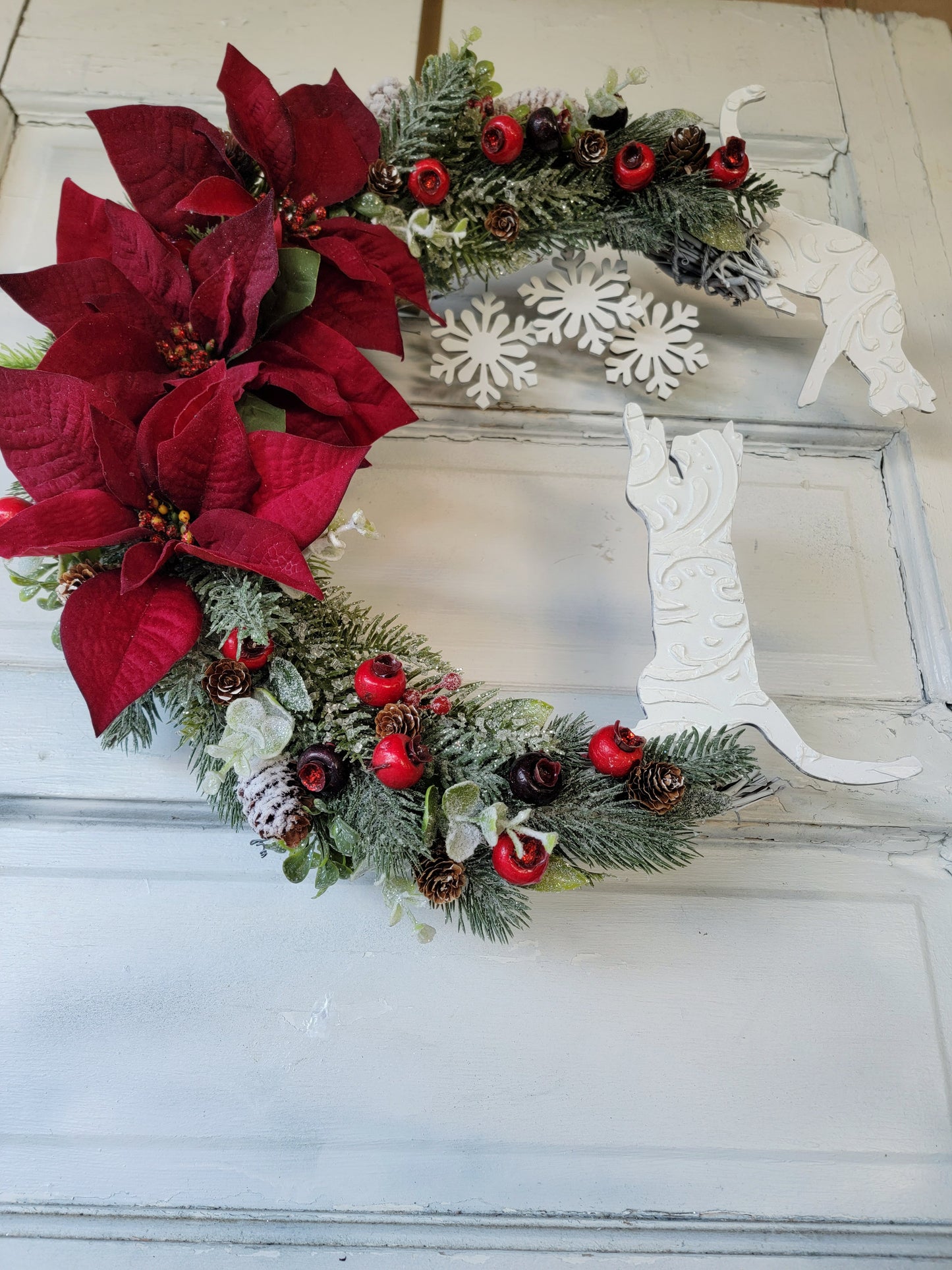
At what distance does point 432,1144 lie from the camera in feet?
2.18

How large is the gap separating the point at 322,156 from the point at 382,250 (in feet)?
0.34

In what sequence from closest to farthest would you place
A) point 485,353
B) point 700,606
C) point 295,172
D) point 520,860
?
point 520,860, point 700,606, point 295,172, point 485,353

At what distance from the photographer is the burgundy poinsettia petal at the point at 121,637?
1.89ft

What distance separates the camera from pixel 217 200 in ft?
2.42

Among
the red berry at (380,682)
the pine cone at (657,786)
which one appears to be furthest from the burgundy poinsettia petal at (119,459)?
the pine cone at (657,786)

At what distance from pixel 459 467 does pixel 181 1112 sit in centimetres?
64

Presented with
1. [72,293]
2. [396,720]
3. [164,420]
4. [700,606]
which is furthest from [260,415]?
[700,606]

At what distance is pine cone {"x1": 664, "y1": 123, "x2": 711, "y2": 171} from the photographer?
0.84 meters

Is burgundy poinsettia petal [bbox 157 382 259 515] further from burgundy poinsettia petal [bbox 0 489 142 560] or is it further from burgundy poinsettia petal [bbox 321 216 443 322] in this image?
burgundy poinsettia petal [bbox 321 216 443 322]

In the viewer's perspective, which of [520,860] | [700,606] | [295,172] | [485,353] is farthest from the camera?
[485,353]

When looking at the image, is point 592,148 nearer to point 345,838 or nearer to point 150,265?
point 150,265

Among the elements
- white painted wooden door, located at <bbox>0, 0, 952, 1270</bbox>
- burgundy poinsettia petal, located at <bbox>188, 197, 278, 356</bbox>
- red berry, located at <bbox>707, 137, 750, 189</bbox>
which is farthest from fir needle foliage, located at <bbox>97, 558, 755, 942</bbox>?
red berry, located at <bbox>707, 137, 750, 189</bbox>

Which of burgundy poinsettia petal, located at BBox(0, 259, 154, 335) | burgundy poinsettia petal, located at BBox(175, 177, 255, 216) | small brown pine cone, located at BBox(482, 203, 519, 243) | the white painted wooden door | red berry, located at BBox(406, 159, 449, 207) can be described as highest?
red berry, located at BBox(406, 159, 449, 207)

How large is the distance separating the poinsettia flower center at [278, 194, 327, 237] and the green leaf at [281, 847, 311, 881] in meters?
0.55
